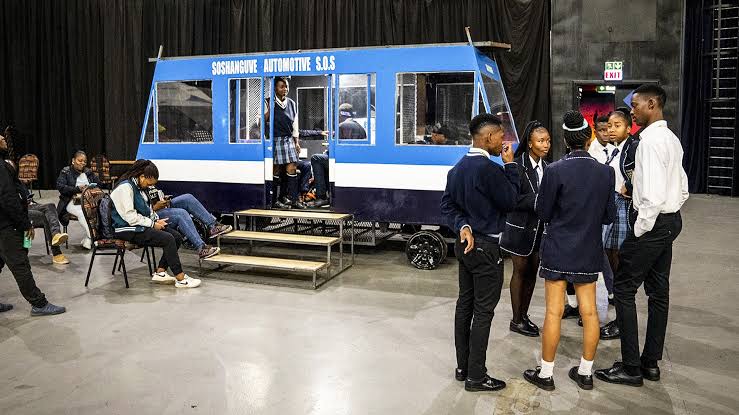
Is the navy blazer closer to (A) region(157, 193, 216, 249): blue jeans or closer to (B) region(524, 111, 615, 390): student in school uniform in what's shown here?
(B) region(524, 111, 615, 390): student in school uniform

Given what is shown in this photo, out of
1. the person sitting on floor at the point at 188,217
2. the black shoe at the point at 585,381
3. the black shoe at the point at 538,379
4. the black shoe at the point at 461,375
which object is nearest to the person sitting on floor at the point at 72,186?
the person sitting on floor at the point at 188,217

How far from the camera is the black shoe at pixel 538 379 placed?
3909mm

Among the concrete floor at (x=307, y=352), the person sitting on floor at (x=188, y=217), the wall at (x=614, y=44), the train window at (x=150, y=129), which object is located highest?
the wall at (x=614, y=44)

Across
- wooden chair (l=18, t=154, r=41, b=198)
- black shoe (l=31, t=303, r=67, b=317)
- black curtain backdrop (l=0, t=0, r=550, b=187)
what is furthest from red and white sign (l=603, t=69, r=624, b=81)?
wooden chair (l=18, t=154, r=41, b=198)

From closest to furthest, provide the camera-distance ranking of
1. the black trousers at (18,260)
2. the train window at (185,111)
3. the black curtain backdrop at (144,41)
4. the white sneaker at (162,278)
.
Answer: the black trousers at (18,260) → the white sneaker at (162,278) → the train window at (185,111) → the black curtain backdrop at (144,41)

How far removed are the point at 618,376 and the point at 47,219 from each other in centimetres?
683

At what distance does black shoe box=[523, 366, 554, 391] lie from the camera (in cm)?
391

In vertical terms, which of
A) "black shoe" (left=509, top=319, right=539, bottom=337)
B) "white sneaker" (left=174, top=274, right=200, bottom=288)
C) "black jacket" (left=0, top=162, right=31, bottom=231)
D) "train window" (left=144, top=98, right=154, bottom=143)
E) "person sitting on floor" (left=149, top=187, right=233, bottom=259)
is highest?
"train window" (left=144, top=98, right=154, bottom=143)

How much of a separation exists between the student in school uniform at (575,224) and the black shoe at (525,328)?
107 cm

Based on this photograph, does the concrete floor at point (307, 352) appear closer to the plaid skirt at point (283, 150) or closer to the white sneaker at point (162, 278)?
the white sneaker at point (162, 278)

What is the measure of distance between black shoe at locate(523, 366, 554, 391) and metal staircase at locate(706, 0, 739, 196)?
1122 cm

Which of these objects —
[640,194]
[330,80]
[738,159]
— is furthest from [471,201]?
[738,159]

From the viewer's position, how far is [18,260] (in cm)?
539

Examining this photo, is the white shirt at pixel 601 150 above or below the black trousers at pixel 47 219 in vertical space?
above
